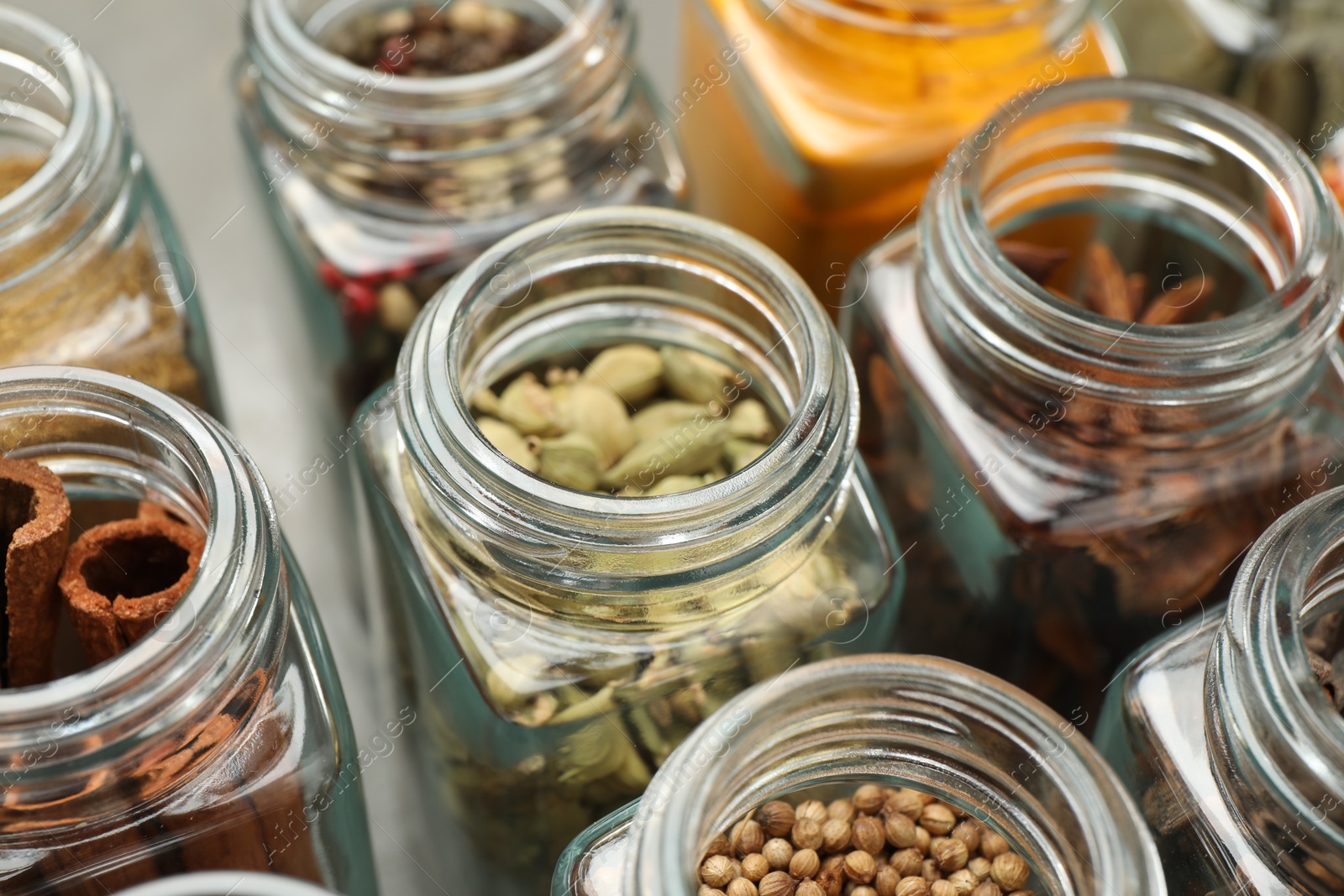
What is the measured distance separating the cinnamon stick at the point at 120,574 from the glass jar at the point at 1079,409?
0.37 m

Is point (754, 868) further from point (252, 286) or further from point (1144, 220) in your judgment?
point (252, 286)

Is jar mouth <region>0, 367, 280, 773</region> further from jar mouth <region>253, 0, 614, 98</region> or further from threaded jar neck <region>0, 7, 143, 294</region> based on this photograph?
jar mouth <region>253, 0, 614, 98</region>

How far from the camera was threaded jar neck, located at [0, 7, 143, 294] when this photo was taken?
2.15 feet

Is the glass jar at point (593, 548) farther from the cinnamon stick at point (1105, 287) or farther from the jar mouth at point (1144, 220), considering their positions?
the cinnamon stick at point (1105, 287)

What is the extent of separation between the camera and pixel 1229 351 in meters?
0.62

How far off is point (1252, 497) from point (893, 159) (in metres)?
0.29

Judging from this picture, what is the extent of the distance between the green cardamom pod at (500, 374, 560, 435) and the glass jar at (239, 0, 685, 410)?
0.37ft

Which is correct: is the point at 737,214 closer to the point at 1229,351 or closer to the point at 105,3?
the point at 1229,351

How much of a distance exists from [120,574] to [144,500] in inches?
1.6

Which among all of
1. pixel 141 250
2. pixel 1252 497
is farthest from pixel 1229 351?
pixel 141 250

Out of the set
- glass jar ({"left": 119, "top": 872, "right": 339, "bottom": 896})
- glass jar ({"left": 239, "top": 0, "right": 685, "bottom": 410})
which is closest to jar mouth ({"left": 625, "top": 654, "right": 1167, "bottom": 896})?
glass jar ({"left": 119, "top": 872, "right": 339, "bottom": 896})

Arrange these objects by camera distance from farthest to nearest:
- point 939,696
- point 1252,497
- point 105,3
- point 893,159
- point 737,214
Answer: point 105,3
point 737,214
point 893,159
point 1252,497
point 939,696

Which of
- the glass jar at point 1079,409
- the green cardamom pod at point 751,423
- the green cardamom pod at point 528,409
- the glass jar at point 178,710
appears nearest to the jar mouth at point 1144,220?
the glass jar at point 1079,409

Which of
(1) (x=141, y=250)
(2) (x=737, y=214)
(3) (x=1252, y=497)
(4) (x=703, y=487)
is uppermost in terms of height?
(1) (x=141, y=250)
